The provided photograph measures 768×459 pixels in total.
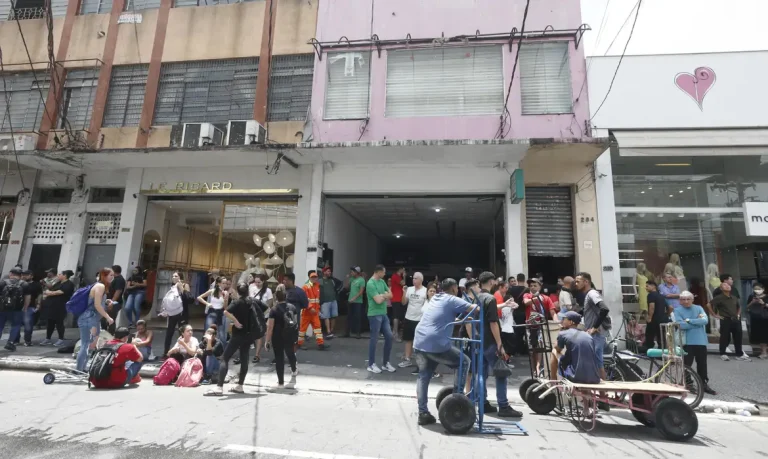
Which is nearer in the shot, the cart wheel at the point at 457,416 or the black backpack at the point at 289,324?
the cart wheel at the point at 457,416

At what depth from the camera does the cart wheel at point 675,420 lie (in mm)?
4371

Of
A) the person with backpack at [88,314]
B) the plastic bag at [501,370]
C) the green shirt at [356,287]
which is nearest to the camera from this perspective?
the plastic bag at [501,370]

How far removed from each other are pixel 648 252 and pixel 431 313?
9.02 m

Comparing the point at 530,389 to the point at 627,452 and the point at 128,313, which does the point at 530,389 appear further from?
the point at 128,313

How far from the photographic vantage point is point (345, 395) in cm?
626

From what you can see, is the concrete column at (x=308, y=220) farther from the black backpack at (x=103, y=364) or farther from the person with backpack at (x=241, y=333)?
the black backpack at (x=103, y=364)

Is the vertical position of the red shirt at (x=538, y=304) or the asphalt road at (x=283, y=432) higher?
the red shirt at (x=538, y=304)

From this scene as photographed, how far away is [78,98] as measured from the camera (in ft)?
42.9

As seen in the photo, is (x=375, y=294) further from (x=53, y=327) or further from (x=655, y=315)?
(x=53, y=327)

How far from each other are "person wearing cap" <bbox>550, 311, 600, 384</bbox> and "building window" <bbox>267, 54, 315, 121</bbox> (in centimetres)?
951

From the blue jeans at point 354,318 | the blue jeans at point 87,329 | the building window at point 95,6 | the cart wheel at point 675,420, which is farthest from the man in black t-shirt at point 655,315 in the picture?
the building window at point 95,6

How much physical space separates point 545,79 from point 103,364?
12.0m

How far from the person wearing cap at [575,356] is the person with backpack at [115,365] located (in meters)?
6.46

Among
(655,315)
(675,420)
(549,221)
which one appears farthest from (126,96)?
(655,315)
